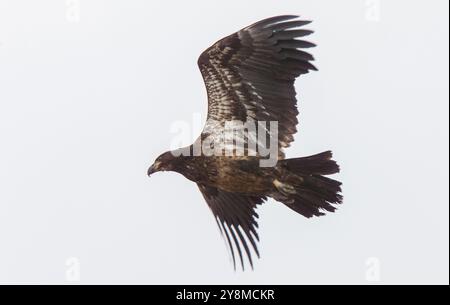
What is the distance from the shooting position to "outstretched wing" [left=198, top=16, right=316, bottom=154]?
47.6 feet

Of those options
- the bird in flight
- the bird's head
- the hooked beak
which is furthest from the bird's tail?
the hooked beak

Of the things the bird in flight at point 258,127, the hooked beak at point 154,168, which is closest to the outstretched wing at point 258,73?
the bird in flight at point 258,127

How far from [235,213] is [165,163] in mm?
1380

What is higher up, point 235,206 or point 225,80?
point 225,80

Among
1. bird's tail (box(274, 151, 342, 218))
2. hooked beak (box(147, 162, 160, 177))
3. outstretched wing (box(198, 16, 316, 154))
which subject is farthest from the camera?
hooked beak (box(147, 162, 160, 177))

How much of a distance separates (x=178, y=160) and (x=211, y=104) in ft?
3.36

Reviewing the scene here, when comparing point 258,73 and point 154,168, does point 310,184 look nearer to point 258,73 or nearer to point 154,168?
point 258,73

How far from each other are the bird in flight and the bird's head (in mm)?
22

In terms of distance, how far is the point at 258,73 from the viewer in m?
14.8

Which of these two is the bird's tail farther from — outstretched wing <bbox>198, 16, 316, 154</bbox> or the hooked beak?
the hooked beak

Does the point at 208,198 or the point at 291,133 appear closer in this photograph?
the point at 291,133
